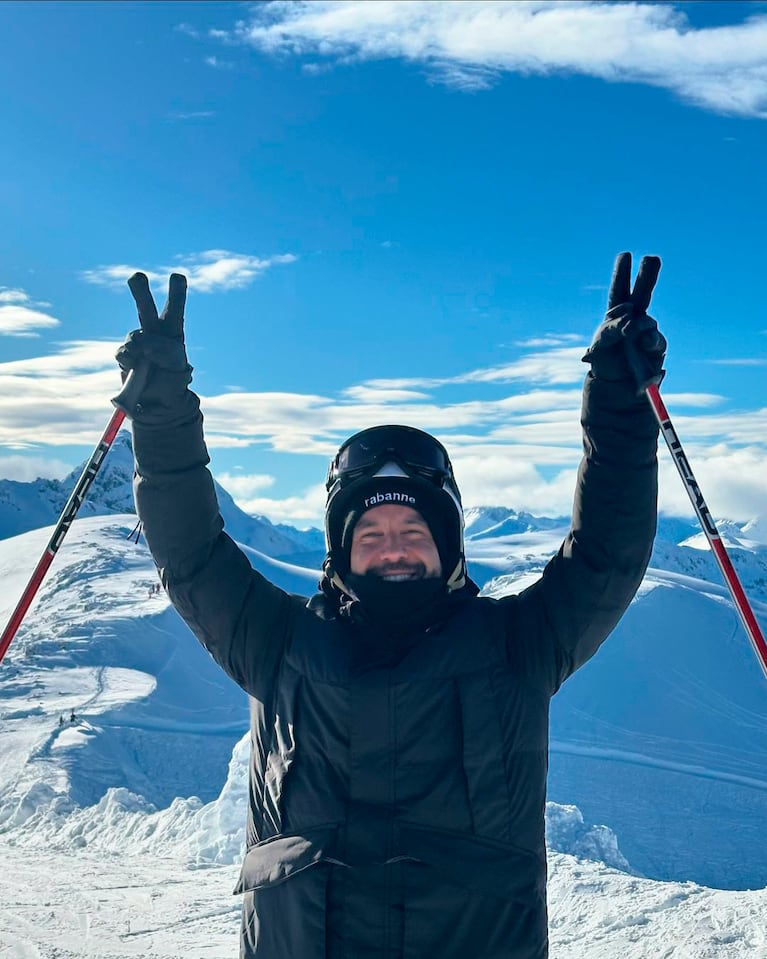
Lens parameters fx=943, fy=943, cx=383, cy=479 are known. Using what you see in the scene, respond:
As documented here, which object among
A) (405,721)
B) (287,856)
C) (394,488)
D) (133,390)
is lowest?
(287,856)

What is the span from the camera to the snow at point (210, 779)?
25.5 ft

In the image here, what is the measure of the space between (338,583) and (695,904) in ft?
20.6

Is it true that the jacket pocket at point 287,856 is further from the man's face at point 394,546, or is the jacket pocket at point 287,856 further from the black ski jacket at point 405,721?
the man's face at point 394,546

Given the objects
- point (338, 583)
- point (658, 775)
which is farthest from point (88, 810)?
→ point (658, 775)

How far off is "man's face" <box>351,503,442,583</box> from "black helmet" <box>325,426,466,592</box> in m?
0.03

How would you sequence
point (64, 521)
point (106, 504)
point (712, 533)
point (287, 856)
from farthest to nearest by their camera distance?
point (106, 504) < point (64, 521) < point (712, 533) < point (287, 856)

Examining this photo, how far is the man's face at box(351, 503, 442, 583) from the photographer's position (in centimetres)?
268

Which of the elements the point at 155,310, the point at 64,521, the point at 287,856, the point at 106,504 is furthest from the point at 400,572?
the point at 106,504

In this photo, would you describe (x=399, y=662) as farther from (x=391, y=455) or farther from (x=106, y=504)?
(x=106, y=504)

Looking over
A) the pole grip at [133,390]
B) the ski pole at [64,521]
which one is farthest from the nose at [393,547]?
the ski pole at [64,521]

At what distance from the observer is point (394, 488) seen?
280 cm

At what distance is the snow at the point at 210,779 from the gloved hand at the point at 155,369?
19.8 ft

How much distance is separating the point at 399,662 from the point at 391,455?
681mm

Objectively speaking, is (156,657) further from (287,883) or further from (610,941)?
(287,883)
